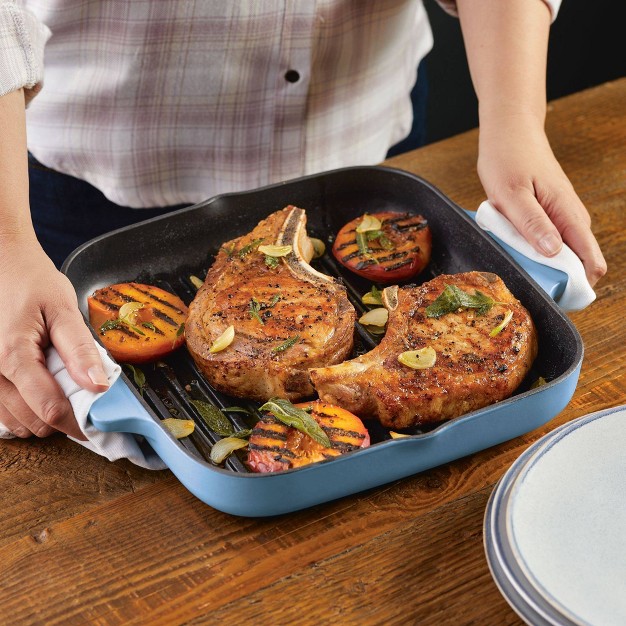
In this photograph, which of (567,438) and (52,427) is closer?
(567,438)

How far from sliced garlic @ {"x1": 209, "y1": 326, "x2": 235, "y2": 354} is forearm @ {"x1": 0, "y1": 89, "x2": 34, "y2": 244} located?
1.65ft

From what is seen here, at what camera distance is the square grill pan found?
5.46 feet

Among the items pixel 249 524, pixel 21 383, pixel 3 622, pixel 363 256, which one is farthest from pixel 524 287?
pixel 3 622

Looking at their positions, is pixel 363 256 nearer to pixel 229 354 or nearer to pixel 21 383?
pixel 229 354

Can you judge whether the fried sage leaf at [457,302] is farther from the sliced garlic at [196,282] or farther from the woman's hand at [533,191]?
the sliced garlic at [196,282]

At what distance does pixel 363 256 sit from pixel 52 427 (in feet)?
3.06

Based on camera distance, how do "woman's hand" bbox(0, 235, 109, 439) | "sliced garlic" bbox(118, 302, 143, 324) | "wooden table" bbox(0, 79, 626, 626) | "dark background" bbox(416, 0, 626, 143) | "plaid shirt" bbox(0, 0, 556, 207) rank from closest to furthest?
"wooden table" bbox(0, 79, 626, 626) → "woman's hand" bbox(0, 235, 109, 439) → "sliced garlic" bbox(118, 302, 143, 324) → "plaid shirt" bbox(0, 0, 556, 207) → "dark background" bbox(416, 0, 626, 143)

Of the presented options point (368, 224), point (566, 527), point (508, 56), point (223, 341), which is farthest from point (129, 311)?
point (508, 56)

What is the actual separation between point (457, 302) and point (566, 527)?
2.15ft

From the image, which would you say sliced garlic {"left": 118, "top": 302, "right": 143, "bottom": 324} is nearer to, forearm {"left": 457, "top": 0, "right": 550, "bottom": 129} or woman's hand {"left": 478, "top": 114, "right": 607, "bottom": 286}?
woman's hand {"left": 478, "top": 114, "right": 607, "bottom": 286}

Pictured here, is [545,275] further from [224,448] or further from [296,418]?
[224,448]

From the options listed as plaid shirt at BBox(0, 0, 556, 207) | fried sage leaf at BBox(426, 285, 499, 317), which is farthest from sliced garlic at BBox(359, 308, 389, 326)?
plaid shirt at BBox(0, 0, 556, 207)

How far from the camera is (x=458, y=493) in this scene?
5.91 feet

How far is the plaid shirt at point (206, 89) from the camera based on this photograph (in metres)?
2.67
